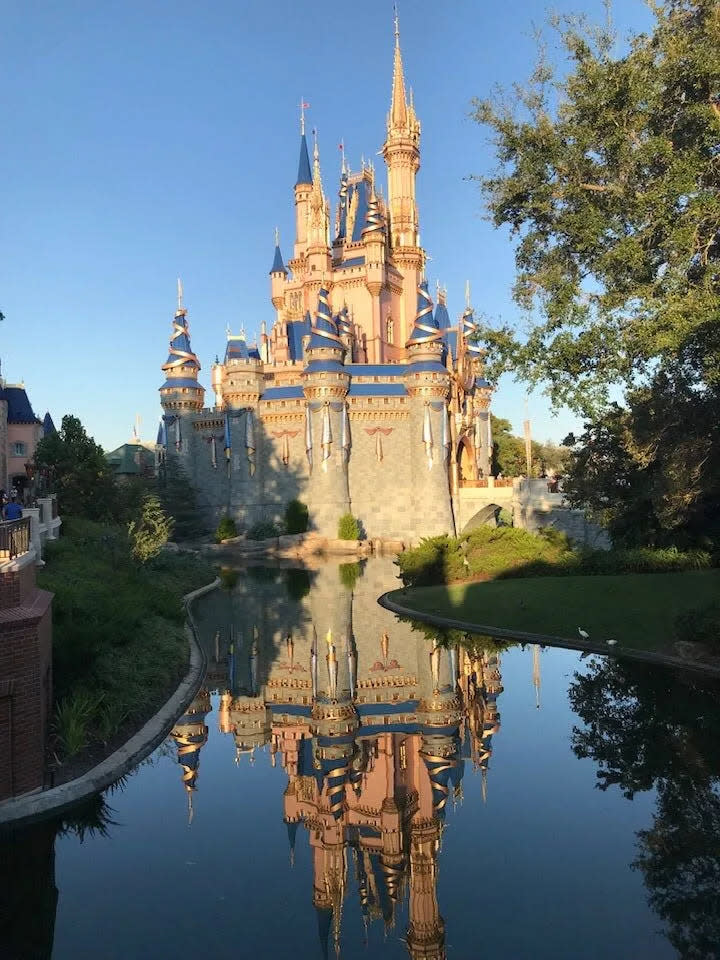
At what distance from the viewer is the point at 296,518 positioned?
52.9 metres

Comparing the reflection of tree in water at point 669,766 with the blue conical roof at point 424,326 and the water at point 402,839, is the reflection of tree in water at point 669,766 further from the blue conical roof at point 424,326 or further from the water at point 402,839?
the blue conical roof at point 424,326

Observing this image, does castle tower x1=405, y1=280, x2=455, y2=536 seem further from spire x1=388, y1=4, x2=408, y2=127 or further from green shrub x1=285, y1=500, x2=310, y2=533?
spire x1=388, y1=4, x2=408, y2=127

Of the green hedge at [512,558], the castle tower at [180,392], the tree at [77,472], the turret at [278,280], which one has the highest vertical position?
the turret at [278,280]

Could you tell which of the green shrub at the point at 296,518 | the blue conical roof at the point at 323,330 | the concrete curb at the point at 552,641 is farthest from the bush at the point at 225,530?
the concrete curb at the point at 552,641

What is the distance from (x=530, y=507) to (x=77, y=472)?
26.1 metres

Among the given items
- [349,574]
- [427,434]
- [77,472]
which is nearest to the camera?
[77,472]

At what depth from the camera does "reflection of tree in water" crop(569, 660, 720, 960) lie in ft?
26.3

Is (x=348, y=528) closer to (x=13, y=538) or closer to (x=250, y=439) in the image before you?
(x=250, y=439)

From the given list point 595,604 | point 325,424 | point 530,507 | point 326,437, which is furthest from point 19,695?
point 325,424

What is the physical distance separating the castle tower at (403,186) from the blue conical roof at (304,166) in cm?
815

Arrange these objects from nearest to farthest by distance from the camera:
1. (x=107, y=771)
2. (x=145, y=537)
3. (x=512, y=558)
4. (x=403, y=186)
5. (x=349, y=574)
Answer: (x=107, y=771) < (x=512, y=558) < (x=145, y=537) < (x=349, y=574) < (x=403, y=186)

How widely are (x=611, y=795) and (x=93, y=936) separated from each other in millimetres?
7640

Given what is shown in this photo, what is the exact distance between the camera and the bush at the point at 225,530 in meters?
55.6

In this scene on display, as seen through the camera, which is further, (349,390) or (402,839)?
(349,390)
